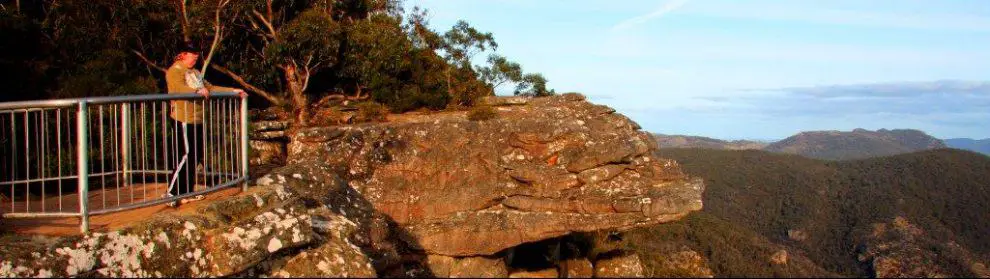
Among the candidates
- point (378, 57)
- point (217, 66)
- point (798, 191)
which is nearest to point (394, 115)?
point (378, 57)

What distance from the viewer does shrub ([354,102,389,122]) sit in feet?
66.1

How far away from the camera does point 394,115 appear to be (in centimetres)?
2161

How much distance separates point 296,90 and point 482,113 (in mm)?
5993

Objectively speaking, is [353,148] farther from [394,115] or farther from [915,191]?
[915,191]

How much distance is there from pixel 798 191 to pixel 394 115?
93.4 meters

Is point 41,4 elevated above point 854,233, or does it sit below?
above

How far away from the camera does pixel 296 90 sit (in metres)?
21.5

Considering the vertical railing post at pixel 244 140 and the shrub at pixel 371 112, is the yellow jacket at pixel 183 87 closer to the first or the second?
the vertical railing post at pixel 244 140

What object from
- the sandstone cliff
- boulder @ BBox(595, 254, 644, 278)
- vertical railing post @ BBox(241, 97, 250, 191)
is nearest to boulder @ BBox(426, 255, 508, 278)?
the sandstone cliff

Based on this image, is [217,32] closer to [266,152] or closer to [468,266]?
[266,152]

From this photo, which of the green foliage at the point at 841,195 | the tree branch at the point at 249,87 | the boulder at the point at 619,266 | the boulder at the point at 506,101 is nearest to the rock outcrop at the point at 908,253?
the green foliage at the point at 841,195

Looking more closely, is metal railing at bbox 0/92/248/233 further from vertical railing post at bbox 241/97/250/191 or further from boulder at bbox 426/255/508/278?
boulder at bbox 426/255/508/278

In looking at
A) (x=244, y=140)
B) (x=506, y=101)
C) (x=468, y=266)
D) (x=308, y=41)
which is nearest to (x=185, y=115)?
(x=244, y=140)

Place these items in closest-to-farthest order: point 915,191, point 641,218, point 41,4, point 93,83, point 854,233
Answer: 1. point 93,83
2. point 641,218
3. point 41,4
4. point 854,233
5. point 915,191
